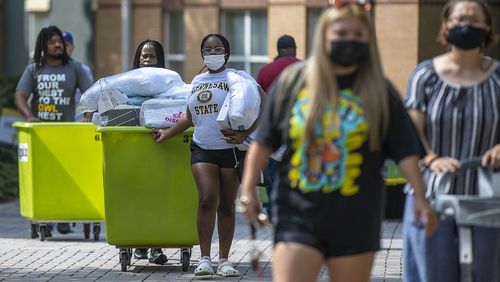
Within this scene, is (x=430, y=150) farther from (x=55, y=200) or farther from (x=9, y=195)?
(x=9, y=195)

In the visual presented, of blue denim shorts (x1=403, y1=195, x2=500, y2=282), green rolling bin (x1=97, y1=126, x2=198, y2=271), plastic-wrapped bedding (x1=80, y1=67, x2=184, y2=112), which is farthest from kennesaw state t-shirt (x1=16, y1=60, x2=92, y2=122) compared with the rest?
blue denim shorts (x1=403, y1=195, x2=500, y2=282)

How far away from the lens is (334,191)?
5.81 metres

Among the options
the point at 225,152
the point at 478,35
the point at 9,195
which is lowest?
the point at 9,195

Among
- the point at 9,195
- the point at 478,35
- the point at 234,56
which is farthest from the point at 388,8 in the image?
the point at 478,35

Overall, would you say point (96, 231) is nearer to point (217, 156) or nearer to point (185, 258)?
point (185, 258)

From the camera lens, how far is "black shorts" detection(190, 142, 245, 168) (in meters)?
10.1

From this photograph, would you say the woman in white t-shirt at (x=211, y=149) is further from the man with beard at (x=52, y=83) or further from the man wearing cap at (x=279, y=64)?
the man with beard at (x=52, y=83)

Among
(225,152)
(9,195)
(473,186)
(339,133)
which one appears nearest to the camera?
(339,133)

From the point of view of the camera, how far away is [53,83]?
13.5 metres

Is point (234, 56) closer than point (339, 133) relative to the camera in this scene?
No

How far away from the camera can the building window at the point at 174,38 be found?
27.0 metres

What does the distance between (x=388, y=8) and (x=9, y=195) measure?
9578mm

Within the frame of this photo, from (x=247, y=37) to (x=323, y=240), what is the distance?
21.0m

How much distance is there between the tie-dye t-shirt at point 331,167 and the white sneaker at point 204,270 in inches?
164
